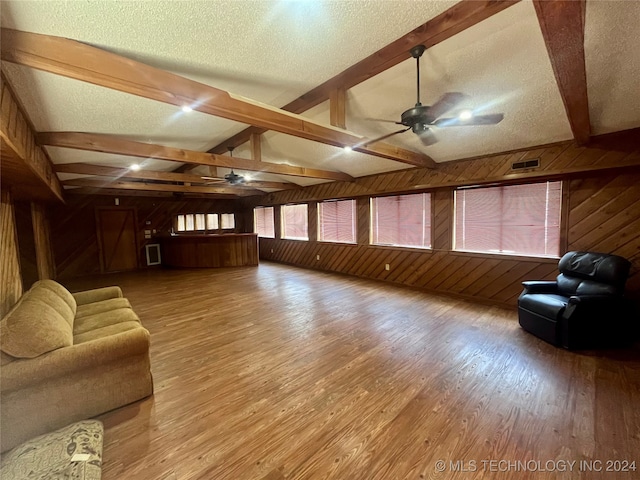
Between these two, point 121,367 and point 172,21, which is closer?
point 172,21

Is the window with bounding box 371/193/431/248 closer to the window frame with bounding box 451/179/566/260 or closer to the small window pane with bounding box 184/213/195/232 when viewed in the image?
the window frame with bounding box 451/179/566/260

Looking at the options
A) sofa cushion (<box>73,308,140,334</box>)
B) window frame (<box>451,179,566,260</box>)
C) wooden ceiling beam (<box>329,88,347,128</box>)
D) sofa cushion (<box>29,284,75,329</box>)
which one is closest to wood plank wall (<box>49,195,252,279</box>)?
sofa cushion (<box>29,284,75,329</box>)

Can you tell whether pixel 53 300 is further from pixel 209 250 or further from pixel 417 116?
pixel 209 250

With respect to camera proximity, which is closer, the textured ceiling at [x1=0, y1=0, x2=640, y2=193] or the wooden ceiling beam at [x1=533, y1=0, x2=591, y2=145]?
the wooden ceiling beam at [x1=533, y1=0, x2=591, y2=145]

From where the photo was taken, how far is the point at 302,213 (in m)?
8.00

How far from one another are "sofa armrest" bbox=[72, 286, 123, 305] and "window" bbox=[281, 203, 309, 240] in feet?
16.5

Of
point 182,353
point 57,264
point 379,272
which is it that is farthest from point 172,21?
point 57,264

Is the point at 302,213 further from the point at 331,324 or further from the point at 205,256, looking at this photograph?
the point at 331,324

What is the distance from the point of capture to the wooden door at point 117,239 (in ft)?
25.1

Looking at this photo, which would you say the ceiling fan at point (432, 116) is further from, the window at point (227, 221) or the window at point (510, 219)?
the window at point (227, 221)

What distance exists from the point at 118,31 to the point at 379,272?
17.8 ft

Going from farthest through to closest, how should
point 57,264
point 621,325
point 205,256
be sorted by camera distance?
point 205,256
point 57,264
point 621,325

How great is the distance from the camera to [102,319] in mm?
2670

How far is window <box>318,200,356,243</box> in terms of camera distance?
6544 mm
